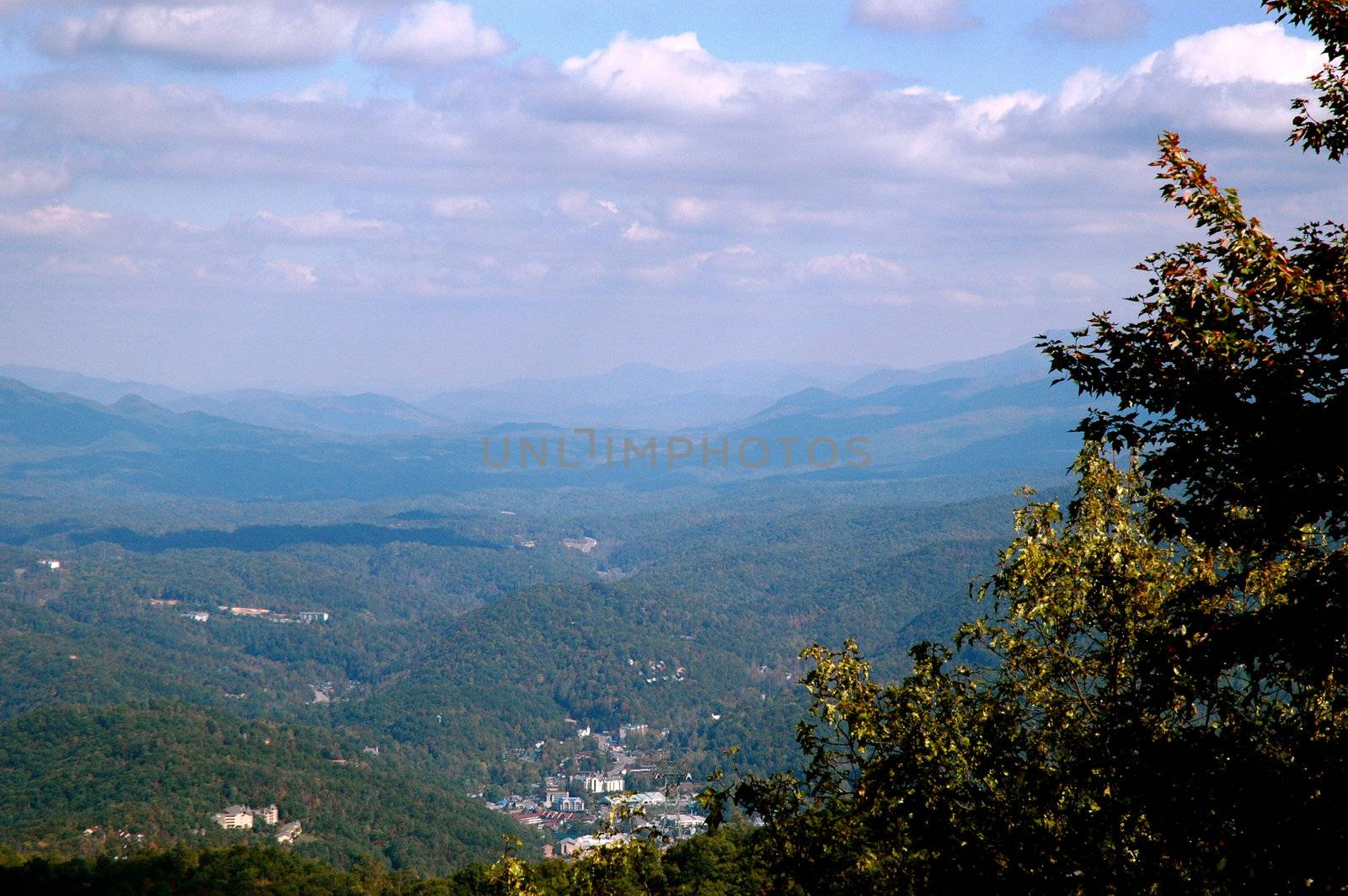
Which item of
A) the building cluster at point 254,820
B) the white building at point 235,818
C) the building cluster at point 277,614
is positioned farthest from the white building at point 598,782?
the building cluster at point 277,614

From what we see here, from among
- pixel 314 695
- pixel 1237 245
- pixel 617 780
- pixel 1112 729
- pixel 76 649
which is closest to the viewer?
pixel 1237 245

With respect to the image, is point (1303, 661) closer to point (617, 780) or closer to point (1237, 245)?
point (1237, 245)

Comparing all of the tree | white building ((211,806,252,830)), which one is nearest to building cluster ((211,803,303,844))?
white building ((211,806,252,830))

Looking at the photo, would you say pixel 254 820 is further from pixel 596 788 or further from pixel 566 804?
pixel 596 788

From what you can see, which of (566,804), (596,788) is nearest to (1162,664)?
(566,804)

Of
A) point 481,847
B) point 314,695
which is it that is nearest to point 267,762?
point 481,847

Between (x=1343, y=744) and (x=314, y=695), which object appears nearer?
(x=1343, y=744)

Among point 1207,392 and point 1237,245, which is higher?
point 1237,245

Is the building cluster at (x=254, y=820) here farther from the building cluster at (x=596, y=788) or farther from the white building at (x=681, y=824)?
the white building at (x=681, y=824)

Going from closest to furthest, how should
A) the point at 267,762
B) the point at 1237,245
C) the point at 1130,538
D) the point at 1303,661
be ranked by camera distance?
the point at 1303,661 → the point at 1237,245 → the point at 1130,538 → the point at 267,762
